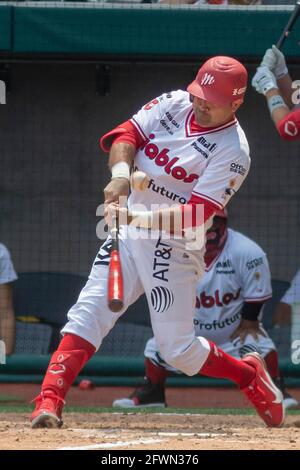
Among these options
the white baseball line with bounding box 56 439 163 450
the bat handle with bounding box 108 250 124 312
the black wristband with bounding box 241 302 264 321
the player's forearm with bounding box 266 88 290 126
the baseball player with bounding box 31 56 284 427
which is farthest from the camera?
the black wristband with bounding box 241 302 264 321

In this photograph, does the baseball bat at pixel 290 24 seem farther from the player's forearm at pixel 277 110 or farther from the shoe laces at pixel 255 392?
the shoe laces at pixel 255 392

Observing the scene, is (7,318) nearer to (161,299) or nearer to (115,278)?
(161,299)

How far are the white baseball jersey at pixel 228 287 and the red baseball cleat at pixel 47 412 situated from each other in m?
2.13

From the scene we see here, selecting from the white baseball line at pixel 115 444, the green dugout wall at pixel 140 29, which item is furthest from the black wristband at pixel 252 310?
the white baseball line at pixel 115 444

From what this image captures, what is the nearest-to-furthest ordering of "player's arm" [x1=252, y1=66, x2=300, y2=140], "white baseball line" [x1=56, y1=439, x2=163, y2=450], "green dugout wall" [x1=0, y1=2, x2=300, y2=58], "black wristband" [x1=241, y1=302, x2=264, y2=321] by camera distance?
"white baseball line" [x1=56, y1=439, x2=163, y2=450]
"player's arm" [x1=252, y1=66, x2=300, y2=140]
"black wristband" [x1=241, y1=302, x2=264, y2=321]
"green dugout wall" [x1=0, y1=2, x2=300, y2=58]

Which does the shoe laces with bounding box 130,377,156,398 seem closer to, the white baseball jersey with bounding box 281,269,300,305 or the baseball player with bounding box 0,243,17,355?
the baseball player with bounding box 0,243,17,355

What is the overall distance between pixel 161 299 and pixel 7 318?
2.75 metres

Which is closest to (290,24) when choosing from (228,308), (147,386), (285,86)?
(285,86)

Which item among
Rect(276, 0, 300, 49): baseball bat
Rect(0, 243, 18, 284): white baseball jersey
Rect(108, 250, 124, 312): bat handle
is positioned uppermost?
Rect(276, 0, 300, 49): baseball bat

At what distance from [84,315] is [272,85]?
183cm

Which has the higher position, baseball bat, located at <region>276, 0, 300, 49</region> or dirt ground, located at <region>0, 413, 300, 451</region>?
baseball bat, located at <region>276, 0, 300, 49</region>

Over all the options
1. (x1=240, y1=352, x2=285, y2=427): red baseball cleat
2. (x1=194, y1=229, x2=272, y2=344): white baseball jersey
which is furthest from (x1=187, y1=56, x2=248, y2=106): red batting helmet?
(x1=194, y1=229, x2=272, y2=344): white baseball jersey

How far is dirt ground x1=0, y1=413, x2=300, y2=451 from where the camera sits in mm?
4016

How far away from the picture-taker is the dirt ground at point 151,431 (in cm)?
402
